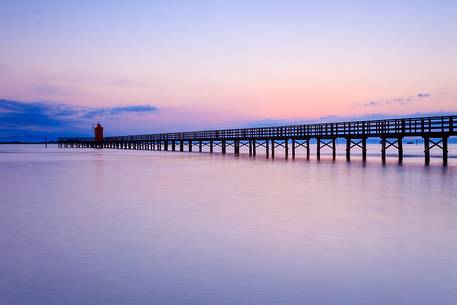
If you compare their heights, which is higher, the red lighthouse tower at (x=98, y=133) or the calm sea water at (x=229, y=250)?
the red lighthouse tower at (x=98, y=133)

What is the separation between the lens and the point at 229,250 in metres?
6.00

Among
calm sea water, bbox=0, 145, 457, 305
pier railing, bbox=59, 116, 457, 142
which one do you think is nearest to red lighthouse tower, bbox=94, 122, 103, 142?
pier railing, bbox=59, 116, 457, 142

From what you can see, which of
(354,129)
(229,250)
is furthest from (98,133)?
(229,250)

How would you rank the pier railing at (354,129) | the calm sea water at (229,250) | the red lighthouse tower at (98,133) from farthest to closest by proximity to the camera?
the red lighthouse tower at (98,133), the pier railing at (354,129), the calm sea water at (229,250)

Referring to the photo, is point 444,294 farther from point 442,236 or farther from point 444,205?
point 444,205

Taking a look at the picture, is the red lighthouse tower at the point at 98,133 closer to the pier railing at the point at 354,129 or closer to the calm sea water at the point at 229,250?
the pier railing at the point at 354,129

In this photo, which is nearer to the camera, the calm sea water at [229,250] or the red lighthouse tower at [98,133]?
the calm sea water at [229,250]

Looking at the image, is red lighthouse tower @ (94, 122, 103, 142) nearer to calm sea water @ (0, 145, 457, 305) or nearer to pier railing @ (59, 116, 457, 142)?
pier railing @ (59, 116, 457, 142)

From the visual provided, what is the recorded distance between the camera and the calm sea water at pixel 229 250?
4.25m

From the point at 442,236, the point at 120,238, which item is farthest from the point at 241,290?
the point at 442,236

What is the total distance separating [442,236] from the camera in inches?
266

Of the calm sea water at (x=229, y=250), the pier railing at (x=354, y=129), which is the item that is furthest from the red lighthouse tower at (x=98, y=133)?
the calm sea water at (x=229, y=250)

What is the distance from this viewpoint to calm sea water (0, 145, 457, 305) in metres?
4.25

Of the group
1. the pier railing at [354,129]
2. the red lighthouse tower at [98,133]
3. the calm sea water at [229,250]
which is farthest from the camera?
the red lighthouse tower at [98,133]
